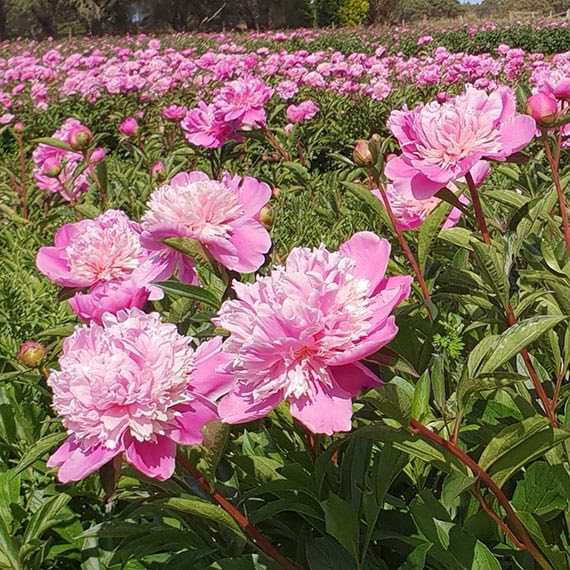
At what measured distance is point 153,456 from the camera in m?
0.80

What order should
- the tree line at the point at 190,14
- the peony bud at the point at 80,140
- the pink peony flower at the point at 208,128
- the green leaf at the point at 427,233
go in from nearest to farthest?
the green leaf at the point at 427,233, the peony bud at the point at 80,140, the pink peony flower at the point at 208,128, the tree line at the point at 190,14

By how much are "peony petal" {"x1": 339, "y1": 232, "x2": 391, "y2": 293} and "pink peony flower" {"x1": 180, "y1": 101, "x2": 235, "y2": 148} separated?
130 cm

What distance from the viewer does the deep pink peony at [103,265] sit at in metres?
1.06

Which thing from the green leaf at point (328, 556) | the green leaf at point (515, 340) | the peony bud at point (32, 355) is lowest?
the green leaf at point (328, 556)

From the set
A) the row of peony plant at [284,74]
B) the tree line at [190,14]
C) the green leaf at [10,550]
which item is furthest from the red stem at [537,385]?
the tree line at [190,14]

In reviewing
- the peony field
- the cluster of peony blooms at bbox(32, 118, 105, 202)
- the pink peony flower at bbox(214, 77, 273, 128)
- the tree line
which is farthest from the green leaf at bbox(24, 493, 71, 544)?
the tree line

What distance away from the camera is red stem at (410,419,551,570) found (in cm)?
78

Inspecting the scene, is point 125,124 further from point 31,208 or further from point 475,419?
point 475,419

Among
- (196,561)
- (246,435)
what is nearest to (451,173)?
(246,435)

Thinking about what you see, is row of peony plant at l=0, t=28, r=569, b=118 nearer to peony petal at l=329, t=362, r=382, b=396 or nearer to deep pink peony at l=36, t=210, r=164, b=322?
deep pink peony at l=36, t=210, r=164, b=322

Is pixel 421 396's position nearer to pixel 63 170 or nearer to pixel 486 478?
pixel 486 478

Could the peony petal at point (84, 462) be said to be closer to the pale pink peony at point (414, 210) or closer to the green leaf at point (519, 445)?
the green leaf at point (519, 445)

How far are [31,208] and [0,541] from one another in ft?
7.93

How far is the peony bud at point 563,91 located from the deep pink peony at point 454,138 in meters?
0.26
